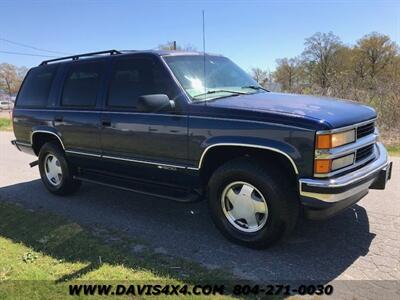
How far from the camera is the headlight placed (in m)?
3.50

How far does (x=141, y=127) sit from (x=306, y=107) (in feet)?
6.28

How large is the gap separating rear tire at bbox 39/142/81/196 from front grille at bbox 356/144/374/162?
4.08 m

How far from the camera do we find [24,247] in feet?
14.5

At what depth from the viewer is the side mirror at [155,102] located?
421 centimetres

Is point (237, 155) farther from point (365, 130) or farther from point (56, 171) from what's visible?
point (56, 171)

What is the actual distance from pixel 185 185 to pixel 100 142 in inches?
57.6

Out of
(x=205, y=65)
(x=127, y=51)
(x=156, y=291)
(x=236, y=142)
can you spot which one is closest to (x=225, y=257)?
Answer: (x=156, y=291)

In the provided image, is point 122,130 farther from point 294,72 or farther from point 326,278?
point 294,72

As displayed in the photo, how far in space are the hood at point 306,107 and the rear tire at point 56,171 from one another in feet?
9.64

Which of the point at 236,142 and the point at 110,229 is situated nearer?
the point at 236,142

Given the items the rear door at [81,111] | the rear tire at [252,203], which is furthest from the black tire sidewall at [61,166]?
the rear tire at [252,203]

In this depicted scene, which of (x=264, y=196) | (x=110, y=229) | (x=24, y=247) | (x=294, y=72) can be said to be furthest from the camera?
(x=294, y=72)

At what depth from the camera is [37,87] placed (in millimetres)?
6535

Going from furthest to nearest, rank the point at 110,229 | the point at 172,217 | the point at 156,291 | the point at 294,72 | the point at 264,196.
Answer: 1. the point at 294,72
2. the point at 172,217
3. the point at 110,229
4. the point at 264,196
5. the point at 156,291
